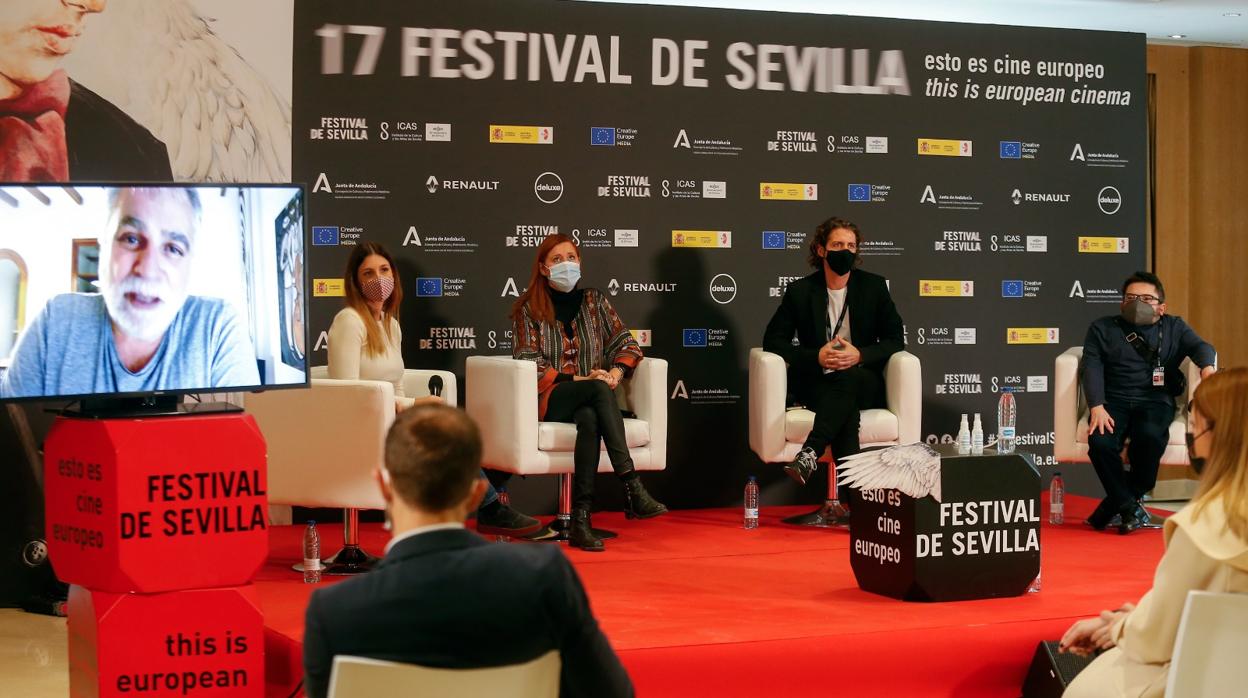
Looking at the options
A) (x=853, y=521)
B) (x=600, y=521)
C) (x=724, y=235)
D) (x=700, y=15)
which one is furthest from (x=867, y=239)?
(x=853, y=521)

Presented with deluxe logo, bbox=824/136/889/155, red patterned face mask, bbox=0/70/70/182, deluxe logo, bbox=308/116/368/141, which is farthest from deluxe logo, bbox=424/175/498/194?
deluxe logo, bbox=824/136/889/155

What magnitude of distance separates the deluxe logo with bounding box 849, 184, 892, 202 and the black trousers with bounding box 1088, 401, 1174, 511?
1600 mm

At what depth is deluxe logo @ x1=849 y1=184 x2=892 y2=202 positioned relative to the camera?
6.82m

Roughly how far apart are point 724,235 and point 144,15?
2.87 metres

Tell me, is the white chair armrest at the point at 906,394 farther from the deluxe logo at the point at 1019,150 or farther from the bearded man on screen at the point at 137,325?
the bearded man on screen at the point at 137,325

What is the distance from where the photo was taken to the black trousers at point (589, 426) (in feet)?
17.8

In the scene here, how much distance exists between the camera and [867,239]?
22.4ft

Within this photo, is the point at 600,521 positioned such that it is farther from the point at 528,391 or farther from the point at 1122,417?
the point at 1122,417

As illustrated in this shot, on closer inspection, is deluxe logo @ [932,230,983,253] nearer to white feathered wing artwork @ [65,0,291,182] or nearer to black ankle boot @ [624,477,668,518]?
black ankle boot @ [624,477,668,518]

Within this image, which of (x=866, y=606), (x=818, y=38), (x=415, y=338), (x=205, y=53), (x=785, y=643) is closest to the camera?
(x=785, y=643)

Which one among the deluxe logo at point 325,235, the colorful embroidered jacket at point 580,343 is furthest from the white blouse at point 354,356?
the deluxe logo at point 325,235

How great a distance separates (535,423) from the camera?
5.44 meters

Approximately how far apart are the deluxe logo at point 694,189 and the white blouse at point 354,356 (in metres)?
1.82

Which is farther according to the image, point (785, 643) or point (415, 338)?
point (415, 338)
